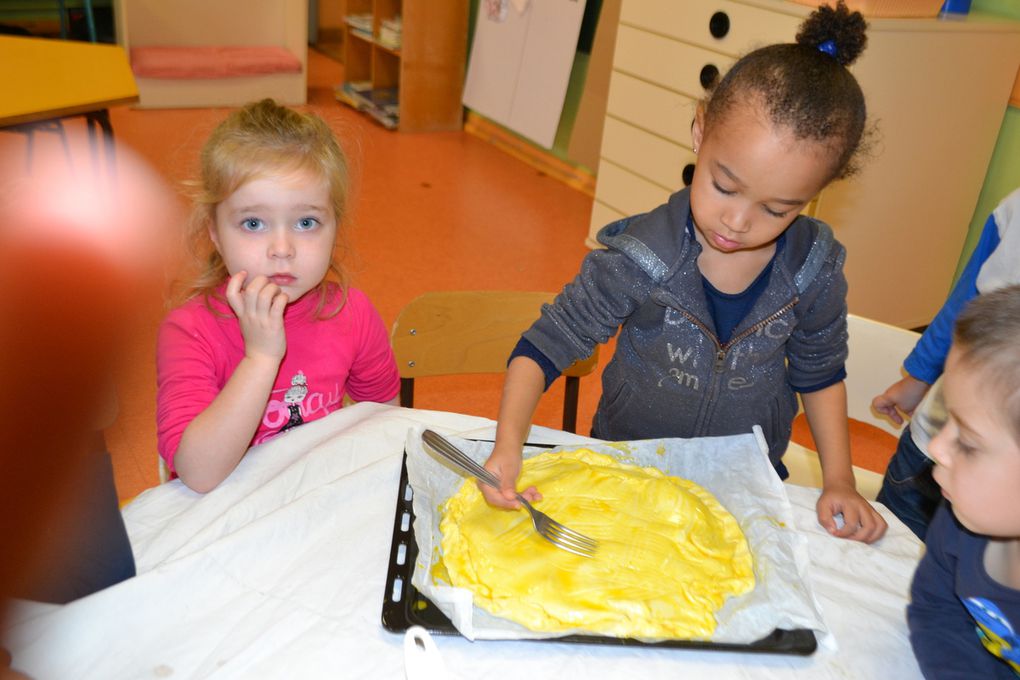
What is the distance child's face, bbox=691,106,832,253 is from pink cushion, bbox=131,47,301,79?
4.25 m

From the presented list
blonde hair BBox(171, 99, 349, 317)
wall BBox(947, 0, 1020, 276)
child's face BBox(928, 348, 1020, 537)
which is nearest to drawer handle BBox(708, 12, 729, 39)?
wall BBox(947, 0, 1020, 276)

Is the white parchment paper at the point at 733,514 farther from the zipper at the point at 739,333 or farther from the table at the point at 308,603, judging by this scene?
the zipper at the point at 739,333

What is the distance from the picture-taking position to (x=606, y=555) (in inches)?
34.8

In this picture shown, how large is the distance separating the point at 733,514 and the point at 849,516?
158 millimetres

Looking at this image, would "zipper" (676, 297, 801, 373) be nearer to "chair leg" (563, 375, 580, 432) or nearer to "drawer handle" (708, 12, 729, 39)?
"chair leg" (563, 375, 580, 432)

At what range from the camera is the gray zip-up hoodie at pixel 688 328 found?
1.16 m

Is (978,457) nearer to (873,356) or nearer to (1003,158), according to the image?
(873,356)

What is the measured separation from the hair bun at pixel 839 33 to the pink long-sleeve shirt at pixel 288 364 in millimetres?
750

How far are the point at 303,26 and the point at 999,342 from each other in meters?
4.89

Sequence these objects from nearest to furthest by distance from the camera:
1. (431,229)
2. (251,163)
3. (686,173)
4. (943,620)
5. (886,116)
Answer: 1. (943,620)
2. (251,163)
3. (886,116)
4. (686,173)
5. (431,229)

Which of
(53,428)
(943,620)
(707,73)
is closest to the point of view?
(53,428)

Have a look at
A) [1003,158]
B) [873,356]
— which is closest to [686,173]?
[1003,158]

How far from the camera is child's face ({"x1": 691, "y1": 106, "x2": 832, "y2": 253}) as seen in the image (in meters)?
0.97

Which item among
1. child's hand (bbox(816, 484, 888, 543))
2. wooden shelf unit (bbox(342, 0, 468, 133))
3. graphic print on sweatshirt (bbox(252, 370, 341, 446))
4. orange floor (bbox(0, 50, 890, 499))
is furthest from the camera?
wooden shelf unit (bbox(342, 0, 468, 133))
